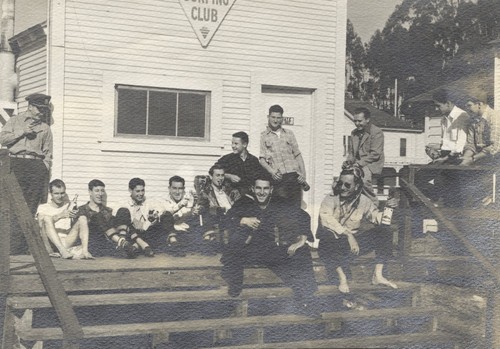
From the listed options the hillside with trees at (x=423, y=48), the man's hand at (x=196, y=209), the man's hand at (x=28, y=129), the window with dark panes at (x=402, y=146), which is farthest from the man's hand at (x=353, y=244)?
the man's hand at (x=28, y=129)

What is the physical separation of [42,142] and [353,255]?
1.63 metres

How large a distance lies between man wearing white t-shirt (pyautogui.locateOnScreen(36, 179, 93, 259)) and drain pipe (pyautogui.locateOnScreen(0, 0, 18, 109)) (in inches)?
26.0

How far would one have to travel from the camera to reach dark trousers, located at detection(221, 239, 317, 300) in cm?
255

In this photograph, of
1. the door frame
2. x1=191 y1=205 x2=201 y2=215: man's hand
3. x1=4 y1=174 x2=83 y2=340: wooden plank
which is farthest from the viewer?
the door frame

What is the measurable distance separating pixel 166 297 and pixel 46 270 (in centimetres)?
54

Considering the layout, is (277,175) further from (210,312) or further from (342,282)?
(210,312)

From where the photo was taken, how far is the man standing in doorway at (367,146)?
10.3 ft

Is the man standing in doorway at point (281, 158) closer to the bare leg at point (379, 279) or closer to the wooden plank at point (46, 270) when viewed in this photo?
the bare leg at point (379, 279)

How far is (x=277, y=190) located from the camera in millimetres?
3090

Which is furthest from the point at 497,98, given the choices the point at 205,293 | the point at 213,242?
the point at 205,293

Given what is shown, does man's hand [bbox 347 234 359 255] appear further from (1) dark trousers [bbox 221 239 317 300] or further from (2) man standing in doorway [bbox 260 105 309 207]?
(2) man standing in doorway [bbox 260 105 309 207]

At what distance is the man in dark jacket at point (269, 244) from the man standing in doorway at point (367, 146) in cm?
66

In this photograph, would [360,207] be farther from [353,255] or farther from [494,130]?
[494,130]

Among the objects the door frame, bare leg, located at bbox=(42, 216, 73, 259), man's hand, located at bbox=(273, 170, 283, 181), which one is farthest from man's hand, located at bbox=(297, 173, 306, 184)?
bare leg, located at bbox=(42, 216, 73, 259)
